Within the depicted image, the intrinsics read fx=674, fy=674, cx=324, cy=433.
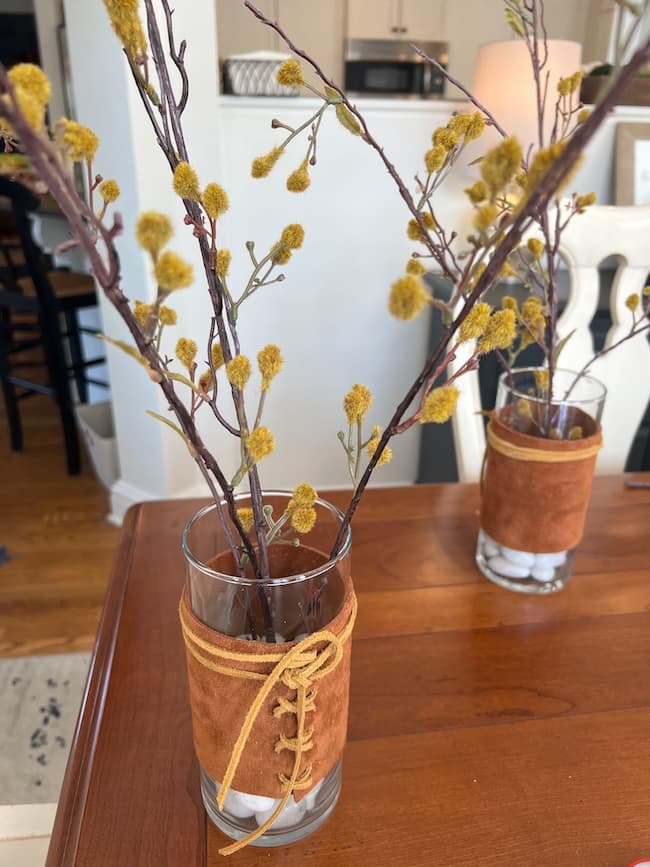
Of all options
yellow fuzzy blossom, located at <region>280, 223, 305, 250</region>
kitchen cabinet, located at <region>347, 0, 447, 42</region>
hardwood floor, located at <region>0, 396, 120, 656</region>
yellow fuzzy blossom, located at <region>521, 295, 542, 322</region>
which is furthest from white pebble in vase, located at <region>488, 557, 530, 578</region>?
kitchen cabinet, located at <region>347, 0, 447, 42</region>

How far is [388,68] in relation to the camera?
3.82m

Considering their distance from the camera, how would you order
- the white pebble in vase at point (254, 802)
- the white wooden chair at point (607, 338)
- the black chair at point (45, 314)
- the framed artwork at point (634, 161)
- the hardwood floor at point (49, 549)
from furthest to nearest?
1. the black chair at point (45, 314)
2. the framed artwork at point (634, 161)
3. the hardwood floor at point (49, 549)
4. the white wooden chair at point (607, 338)
5. the white pebble in vase at point (254, 802)

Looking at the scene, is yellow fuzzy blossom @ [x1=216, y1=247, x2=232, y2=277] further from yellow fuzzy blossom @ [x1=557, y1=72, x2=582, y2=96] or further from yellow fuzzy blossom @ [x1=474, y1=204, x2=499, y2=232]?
yellow fuzzy blossom @ [x1=557, y1=72, x2=582, y2=96]

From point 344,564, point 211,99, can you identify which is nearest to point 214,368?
point 344,564

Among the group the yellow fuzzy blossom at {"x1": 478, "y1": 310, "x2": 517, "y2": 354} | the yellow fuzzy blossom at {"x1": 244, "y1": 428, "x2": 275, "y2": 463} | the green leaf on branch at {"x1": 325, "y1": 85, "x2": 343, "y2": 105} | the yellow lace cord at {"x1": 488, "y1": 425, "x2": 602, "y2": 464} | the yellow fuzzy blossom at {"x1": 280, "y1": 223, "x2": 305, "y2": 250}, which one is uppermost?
the green leaf on branch at {"x1": 325, "y1": 85, "x2": 343, "y2": 105}

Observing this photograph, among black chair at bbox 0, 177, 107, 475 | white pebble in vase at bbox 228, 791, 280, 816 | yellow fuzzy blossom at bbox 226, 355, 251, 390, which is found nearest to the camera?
yellow fuzzy blossom at bbox 226, 355, 251, 390

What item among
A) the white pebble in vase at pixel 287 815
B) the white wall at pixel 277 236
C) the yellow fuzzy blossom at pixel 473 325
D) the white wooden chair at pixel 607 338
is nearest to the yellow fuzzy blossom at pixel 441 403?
the yellow fuzzy blossom at pixel 473 325

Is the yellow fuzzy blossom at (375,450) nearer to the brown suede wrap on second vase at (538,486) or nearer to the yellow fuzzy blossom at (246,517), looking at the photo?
the yellow fuzzy blossom at (246,517)

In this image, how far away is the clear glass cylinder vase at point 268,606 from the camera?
0.42 metres

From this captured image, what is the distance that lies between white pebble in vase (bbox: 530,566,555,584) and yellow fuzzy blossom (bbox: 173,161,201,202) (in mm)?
527

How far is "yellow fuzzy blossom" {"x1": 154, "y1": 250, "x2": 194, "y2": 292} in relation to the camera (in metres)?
0.22

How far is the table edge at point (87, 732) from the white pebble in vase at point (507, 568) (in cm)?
38

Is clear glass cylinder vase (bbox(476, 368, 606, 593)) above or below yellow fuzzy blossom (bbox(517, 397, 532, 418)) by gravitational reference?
below

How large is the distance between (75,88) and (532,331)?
1.41 metres
